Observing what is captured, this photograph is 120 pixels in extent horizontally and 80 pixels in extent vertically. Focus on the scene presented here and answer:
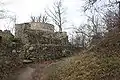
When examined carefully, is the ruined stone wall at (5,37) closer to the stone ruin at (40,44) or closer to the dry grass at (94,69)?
the stone ruin at (40,44)

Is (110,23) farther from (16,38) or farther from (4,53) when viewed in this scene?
(16,38)

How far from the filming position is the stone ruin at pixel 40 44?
1565 centimetres

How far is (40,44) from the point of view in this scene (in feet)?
53.2

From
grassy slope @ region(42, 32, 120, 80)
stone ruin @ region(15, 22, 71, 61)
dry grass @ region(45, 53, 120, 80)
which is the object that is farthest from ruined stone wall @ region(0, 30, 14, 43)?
dry grass @ region(45, 53, 120, 80)

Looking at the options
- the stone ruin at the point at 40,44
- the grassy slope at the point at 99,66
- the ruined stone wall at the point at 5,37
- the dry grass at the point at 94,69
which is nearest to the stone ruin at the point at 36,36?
the stone ruin at the point at 40,44

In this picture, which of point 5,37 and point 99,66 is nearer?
point 99,66

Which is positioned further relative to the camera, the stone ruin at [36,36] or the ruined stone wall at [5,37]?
the stone ruin at [36,36]

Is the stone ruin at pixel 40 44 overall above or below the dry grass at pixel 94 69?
above

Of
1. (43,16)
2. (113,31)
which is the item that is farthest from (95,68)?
(43,16)

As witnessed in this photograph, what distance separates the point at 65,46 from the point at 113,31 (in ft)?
26.1

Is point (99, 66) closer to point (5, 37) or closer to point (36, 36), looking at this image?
point (5, 37)

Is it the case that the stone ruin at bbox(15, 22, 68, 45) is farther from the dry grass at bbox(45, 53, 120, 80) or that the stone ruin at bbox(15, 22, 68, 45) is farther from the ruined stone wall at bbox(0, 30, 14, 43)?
the dry grass at bbox(45, 53, 120, 80)

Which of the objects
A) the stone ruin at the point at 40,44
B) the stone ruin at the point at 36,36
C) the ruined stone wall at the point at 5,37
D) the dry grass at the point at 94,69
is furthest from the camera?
the stone ruin at the point at 36,36

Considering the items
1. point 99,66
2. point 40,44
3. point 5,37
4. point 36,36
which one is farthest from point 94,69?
point 36,36
